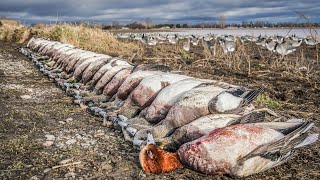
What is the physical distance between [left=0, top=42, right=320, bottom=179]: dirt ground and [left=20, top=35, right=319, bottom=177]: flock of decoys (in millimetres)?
122

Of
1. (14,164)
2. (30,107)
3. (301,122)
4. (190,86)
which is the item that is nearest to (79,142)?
(14,164)

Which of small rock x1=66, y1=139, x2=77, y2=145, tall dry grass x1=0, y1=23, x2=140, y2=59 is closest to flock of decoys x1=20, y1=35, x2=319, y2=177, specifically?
small rock x1=66, y1=139, x2=77, y2=145

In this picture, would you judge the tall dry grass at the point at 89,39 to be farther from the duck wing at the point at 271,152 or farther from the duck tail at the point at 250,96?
the duck wing at the point at 271,152

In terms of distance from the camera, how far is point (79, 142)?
11.4ft

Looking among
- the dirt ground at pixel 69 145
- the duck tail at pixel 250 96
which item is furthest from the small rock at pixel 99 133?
the duck tail at pixel 250 96

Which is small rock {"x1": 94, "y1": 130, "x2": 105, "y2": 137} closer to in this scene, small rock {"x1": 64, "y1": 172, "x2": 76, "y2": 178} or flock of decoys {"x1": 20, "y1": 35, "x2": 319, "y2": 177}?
flock of decoys {"x1": 20, "y1": 35, "x2": 319, "y2": 177}

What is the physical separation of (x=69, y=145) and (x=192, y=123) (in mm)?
1246

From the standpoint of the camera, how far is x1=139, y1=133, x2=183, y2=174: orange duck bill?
108 inches

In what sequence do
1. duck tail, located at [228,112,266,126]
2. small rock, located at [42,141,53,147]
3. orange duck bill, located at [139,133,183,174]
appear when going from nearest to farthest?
orange duck bill, located at [139,133,183,174] < duck tail, located at [228,112,266,126] < small rock, located at [42,141,53,147]

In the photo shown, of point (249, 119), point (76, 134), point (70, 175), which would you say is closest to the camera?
point (70, 175)

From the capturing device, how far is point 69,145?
338 centimetres

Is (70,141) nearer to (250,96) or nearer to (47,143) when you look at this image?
(47,143)

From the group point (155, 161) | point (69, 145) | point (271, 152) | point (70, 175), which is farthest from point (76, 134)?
point (271, 152)

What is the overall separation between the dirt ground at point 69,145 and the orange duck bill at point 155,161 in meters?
0.05
